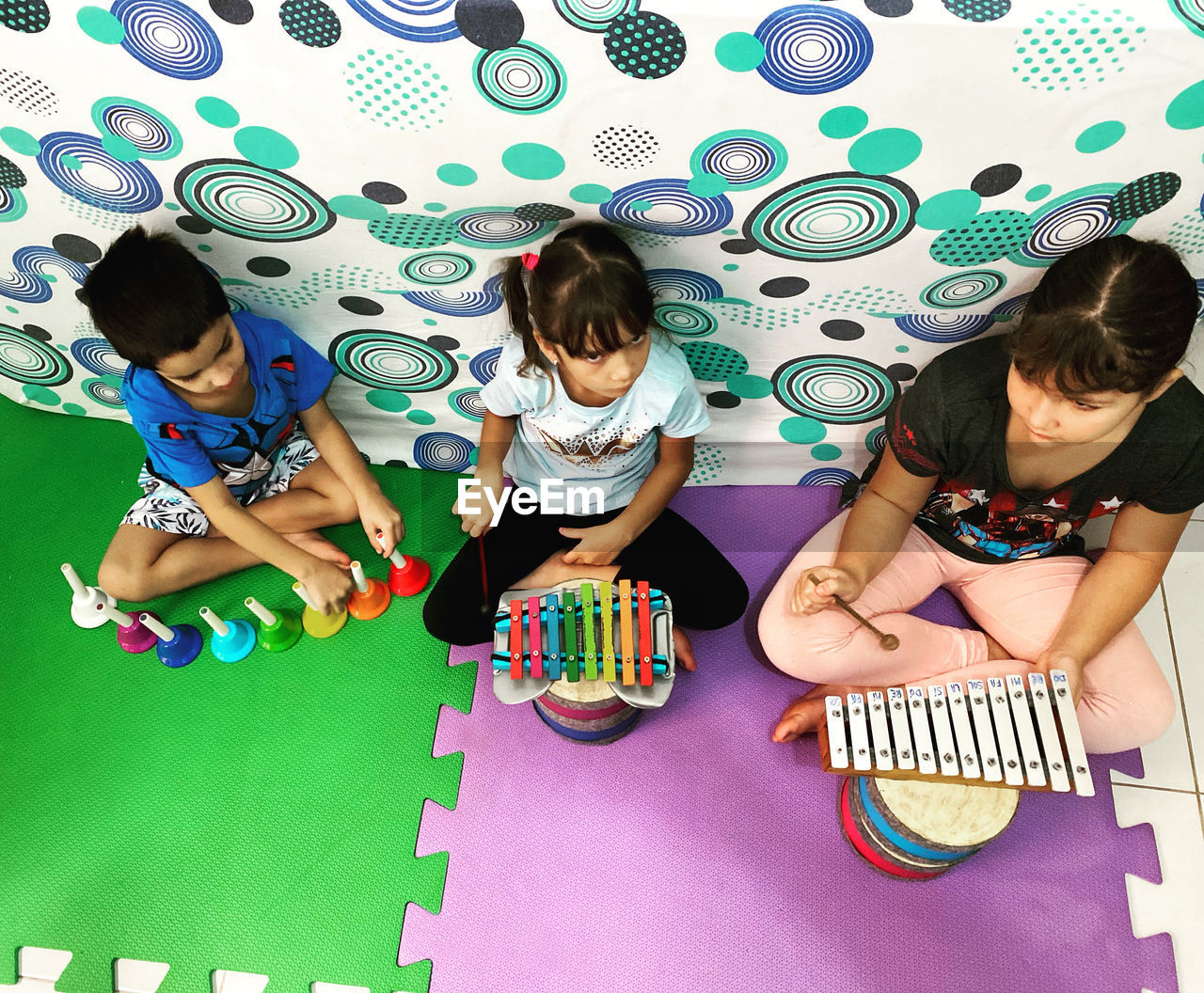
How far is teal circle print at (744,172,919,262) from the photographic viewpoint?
92 cm

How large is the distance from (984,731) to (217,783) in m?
Result: 1.09

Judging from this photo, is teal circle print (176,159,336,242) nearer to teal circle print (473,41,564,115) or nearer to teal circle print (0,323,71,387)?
teal circle print (473,41,564,115)

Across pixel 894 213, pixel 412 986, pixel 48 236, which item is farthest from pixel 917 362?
pixel 48 236

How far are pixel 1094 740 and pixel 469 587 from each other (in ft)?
3.02

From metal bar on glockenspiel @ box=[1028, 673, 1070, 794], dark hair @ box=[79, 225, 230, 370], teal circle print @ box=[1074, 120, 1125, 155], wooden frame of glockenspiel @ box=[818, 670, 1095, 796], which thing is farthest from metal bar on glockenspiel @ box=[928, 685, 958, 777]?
dark hair @ box=[79, 225, 230, 370]

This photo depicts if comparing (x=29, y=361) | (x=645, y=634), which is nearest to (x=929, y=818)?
(x=645, y=634)

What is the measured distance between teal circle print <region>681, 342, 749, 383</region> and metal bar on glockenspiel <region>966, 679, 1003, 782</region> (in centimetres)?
53

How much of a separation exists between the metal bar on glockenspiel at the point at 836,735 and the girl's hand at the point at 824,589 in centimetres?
16

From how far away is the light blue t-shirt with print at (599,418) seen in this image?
114 cm

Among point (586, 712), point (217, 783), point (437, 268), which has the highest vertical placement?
point (437, 268)

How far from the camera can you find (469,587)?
127 centimetres

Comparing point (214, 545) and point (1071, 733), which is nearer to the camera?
point (1071, 733)

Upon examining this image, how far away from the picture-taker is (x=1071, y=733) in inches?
39.0

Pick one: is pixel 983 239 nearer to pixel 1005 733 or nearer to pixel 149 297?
pixel 1005 733
